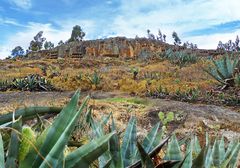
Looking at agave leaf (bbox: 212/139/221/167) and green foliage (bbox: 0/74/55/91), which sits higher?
agave leaf (bbox: 212/139/221/167)

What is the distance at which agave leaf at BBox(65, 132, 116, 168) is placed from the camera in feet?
4.51

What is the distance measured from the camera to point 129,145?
2090 mm

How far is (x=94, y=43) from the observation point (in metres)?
45.8

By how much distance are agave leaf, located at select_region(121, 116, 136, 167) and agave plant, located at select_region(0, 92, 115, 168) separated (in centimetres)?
64

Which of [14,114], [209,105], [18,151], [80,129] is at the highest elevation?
[14,114]

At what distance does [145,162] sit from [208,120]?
19.7 feet

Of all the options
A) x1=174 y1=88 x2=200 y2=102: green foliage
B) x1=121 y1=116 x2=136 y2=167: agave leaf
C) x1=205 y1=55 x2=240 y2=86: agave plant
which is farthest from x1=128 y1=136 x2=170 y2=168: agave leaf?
x1=205 y1=55 x2=240 y2=86: agave plant

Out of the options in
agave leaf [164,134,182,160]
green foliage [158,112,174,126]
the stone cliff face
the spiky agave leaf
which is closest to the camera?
the spiky agave leaf

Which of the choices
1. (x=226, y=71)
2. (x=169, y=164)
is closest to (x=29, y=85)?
(x=226, y=71)

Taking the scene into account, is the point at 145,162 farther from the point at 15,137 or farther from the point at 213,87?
the point at 213,87

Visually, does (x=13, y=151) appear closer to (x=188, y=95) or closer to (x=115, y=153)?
(x=115, y=153)

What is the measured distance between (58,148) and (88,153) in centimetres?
10

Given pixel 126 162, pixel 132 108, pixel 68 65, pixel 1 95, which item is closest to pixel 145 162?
pixel 126 162

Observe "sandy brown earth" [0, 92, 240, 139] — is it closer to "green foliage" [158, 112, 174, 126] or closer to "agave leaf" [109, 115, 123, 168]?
"green foliage" [158, 112, 174, 126]
